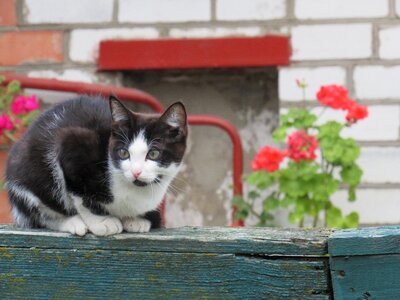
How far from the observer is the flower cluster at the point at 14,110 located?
3682 mm

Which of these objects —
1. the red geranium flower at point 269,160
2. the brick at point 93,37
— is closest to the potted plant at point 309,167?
the red geranium flower at point 269,160

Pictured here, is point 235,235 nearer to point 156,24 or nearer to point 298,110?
point 298,110

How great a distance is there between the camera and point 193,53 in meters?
3.84

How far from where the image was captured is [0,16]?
158 inches

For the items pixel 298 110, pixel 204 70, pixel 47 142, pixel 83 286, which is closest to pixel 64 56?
pixel 204 70

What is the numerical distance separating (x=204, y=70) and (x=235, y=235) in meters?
2.56

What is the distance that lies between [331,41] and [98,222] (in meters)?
2.25

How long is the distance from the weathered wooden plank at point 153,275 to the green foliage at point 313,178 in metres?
2.11

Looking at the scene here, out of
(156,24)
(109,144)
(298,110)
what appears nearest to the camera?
(109,144)

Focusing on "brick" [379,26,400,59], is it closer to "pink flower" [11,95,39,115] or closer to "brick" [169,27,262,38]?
"brick" [169,27,262,38]

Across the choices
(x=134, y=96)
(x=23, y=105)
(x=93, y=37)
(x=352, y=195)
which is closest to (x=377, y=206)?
(x=352, y=195)

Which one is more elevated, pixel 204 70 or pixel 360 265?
pixel 204 70

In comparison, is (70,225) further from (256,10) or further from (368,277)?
(256,10)

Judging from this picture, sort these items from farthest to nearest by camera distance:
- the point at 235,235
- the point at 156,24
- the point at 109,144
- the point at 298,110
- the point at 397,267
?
the point at 156,24 → the point at 298,110 → the point at 109,144 → the point at 235,235 → the point at 397,267
